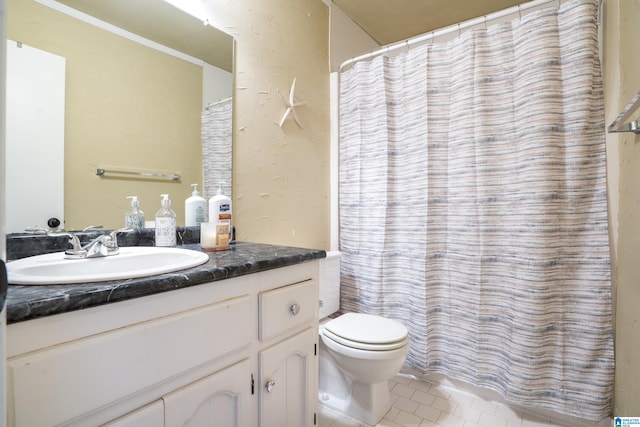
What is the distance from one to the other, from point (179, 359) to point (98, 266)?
17.0 inches

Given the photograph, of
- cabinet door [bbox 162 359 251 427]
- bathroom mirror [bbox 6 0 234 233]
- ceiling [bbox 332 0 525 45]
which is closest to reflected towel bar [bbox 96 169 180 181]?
bathroom mirror [bbox 6 0 234 233]

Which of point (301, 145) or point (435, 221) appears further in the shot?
point (301, 145)

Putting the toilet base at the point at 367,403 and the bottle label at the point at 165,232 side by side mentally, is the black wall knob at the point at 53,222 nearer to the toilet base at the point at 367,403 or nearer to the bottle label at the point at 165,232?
the bottle label at the point at 165,232

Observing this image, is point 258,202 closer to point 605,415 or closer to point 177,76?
point 177,76

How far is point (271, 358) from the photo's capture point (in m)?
0.98

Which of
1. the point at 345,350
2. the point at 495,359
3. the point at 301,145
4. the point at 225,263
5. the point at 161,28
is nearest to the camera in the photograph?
the point at 225,263

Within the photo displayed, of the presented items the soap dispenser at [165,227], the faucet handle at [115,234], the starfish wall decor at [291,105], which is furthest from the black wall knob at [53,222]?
the starfish wall decor at [291,105]

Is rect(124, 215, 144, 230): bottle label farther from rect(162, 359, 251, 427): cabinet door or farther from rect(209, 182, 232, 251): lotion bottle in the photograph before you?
rect(162, 359, 251, 427): cabinet door

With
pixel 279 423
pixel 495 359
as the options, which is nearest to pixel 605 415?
pixel 495 359

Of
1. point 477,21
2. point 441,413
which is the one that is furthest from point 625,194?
point 441,413

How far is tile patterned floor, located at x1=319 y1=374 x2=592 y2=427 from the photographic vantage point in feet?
4.83

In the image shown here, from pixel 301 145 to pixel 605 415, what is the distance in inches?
78.7

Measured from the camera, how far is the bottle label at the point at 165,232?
1.19 meters

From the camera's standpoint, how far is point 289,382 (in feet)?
3.49
